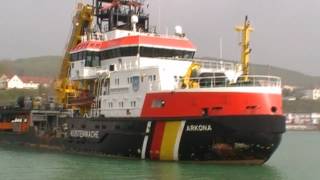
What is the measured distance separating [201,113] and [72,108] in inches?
397

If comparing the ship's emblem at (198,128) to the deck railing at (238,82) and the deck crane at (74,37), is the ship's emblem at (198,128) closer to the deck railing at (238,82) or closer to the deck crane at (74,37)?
the deck railing at (238,82)

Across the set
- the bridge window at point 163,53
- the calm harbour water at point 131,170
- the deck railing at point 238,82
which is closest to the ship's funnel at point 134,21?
the bridge window at point 163,53

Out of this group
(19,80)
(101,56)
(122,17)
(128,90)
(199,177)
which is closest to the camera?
(199,177)

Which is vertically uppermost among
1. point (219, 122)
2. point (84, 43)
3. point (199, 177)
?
point (84, 43)

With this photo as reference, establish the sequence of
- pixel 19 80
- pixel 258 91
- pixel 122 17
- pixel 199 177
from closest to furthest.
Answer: pixel 199 177, pixel 258 91, pixel 122 17, pixel 19 80

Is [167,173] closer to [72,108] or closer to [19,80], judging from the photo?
[72,108]

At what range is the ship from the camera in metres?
21.7

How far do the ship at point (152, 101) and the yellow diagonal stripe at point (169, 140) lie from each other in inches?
1.6

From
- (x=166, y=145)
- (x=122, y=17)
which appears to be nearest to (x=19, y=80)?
(x=122, y=17)

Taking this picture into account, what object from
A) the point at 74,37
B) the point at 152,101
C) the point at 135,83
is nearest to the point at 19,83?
the point at 74,37

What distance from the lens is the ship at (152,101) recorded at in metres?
21.7

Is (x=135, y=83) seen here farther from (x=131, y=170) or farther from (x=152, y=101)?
(x=131, y=170)

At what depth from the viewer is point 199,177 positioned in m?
19.4

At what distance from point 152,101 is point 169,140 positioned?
1.89 m
